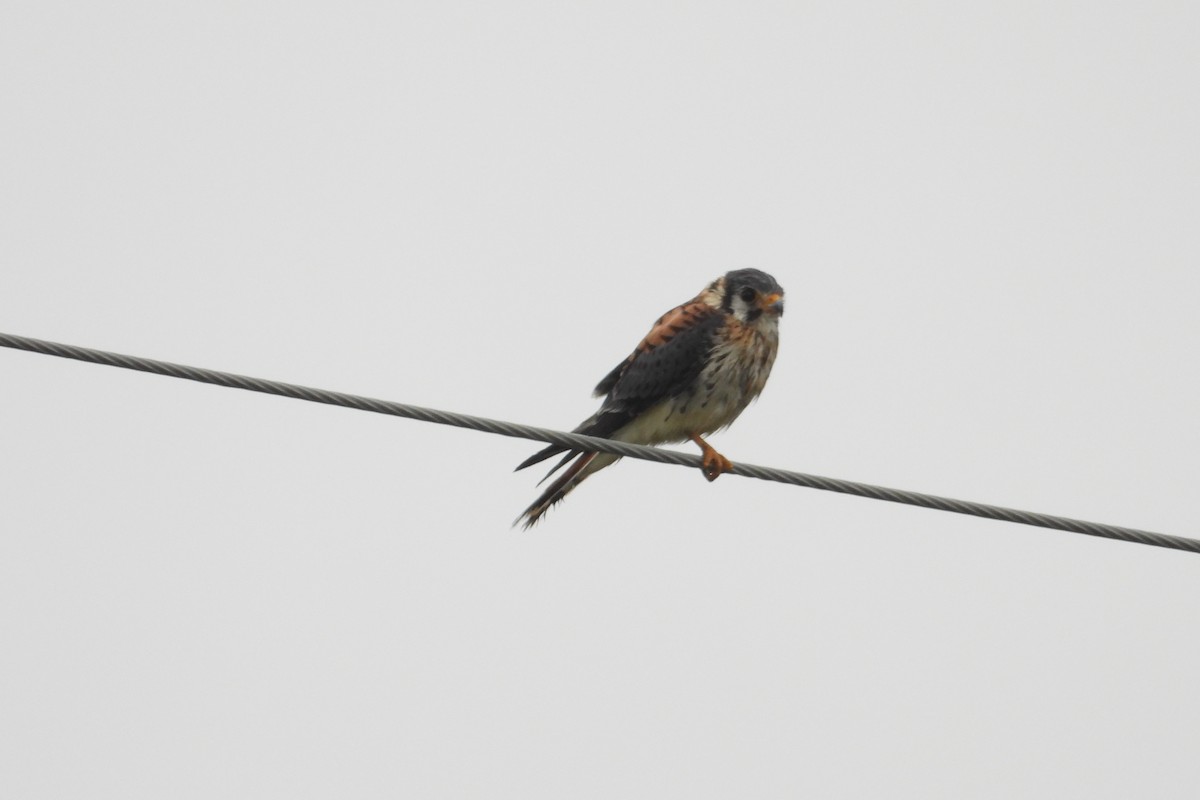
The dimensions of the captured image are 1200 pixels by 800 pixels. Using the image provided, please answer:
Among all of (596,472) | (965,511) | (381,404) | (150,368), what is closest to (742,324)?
(596,472)

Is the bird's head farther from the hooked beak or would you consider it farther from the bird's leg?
the bird's leg

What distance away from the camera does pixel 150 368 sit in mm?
3977

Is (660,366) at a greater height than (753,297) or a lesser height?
lesser

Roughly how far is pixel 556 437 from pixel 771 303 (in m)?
2.26

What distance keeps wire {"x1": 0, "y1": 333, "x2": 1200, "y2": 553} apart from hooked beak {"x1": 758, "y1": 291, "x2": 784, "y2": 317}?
1723 mm

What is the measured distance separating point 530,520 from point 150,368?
2.61 metres

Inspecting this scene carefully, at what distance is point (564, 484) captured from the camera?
6324 mm

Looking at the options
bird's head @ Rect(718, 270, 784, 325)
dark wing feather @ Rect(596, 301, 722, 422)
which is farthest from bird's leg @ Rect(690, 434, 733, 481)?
bird's head @ Rect(718, 270, 784, 325)

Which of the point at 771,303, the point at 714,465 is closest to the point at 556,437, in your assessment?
the point at 714,465

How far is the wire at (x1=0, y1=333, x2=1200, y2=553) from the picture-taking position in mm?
3912

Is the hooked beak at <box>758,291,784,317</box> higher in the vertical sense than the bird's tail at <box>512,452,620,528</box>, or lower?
higher

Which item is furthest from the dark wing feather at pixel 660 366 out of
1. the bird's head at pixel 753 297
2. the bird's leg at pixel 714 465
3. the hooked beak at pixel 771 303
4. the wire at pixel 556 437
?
the wire at pixel 556 437

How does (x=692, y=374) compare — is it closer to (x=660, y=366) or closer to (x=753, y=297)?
(x=660, y=366)

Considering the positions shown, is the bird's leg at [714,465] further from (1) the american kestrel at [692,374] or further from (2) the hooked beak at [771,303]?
(2) the hooked beak at [771,303]
